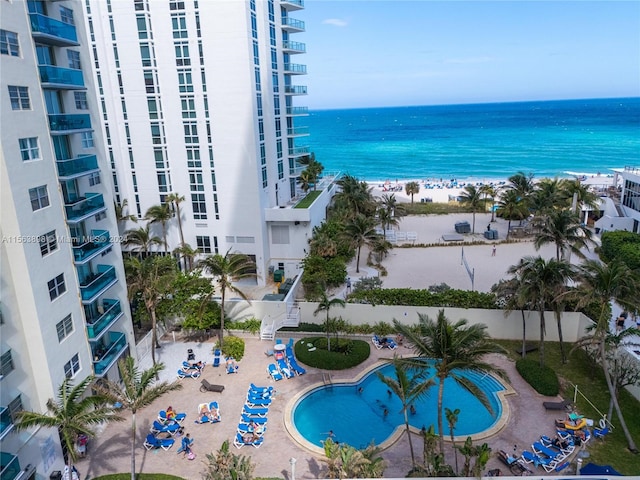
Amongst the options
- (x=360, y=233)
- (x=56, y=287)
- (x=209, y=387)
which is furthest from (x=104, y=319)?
(x=360, y=233)

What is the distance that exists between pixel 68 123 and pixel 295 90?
28.7m

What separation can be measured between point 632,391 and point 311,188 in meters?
37.0

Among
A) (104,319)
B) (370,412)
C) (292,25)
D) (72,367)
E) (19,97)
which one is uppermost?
(292,25)

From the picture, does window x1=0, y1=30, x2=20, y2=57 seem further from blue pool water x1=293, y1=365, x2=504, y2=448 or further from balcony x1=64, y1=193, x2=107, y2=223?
blue pool water x1=293, y1=365, x2=504, y2=448

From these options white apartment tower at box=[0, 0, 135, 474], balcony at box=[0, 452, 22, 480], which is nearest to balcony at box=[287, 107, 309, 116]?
white apartment tower at box=[0, 0, 135, 474]

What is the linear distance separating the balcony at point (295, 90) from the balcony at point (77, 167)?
84.1ft

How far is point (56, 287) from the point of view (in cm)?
1927

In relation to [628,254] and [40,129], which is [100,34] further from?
[628,254]

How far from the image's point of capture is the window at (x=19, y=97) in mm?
16688

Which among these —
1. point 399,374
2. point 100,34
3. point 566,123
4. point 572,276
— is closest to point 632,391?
point 572,276

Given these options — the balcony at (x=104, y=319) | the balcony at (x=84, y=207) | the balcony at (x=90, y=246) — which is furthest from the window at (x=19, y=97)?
the balcony at (x=104, y=319)

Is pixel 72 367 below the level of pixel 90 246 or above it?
below

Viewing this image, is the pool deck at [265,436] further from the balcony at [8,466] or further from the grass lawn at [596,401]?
the balcony at [8,466]

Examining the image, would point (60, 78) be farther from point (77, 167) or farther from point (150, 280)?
point (150, 280)
